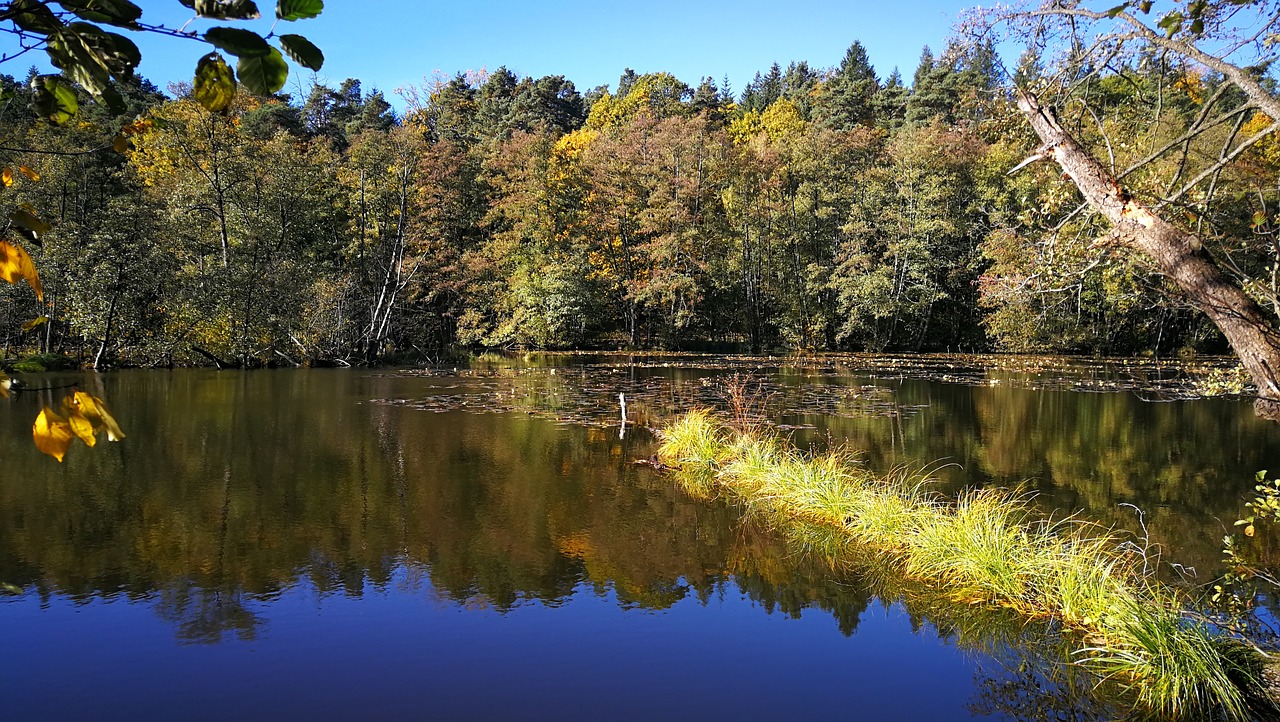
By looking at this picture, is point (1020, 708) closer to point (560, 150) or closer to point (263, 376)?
point (263, 376)

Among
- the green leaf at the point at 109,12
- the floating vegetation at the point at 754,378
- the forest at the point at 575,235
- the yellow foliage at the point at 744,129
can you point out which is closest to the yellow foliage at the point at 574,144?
the forest at the point at 575,235

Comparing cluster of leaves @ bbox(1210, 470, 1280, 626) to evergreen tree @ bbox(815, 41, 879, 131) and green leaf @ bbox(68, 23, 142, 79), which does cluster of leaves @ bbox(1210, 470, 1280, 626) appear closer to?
green leaf @ bbox(68, 23, 142, 79)

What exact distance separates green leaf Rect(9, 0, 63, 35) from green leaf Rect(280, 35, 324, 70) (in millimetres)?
385

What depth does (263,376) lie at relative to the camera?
72.1 feet

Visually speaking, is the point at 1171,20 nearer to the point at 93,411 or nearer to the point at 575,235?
the point at 93,411

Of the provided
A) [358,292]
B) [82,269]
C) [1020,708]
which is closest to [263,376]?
[82,269]

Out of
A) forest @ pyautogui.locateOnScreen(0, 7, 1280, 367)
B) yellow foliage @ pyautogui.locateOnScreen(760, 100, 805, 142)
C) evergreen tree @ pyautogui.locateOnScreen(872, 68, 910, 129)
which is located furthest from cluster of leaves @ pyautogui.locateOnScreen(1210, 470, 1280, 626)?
evergreen tree @ pyautogui.locateOnScreen(872, 68, 910, 129)

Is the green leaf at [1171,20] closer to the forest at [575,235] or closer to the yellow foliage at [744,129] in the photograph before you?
the forest at [575,235]

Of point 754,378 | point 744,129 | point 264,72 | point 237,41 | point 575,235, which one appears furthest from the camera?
point 744,129

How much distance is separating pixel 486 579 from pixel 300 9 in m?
5.25

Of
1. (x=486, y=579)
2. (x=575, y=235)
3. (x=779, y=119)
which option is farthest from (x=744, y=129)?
(x=486, y=579)

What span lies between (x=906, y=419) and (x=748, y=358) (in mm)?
15567

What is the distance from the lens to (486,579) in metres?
5.86

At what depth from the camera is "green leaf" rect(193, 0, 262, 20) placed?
1117 mm
